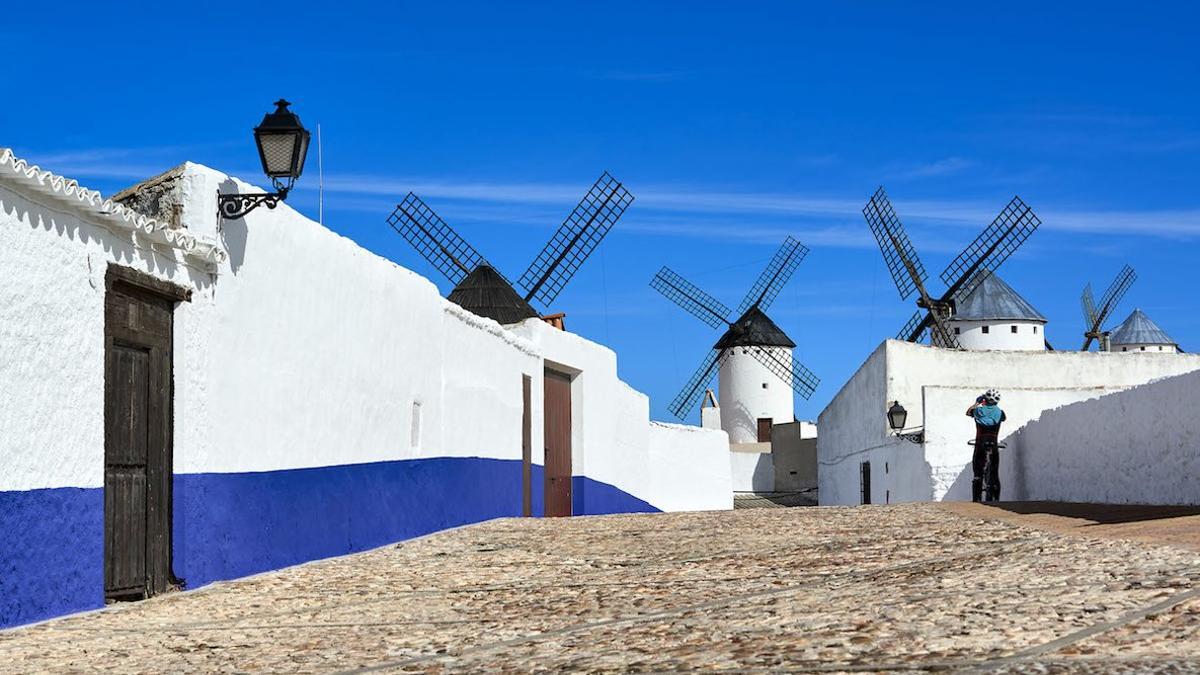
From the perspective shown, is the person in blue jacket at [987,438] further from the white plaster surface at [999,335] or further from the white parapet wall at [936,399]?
the white plaster surface at [999,335]

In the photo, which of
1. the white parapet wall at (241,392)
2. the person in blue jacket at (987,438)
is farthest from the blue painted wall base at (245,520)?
the person in blue jacket at (987,438)

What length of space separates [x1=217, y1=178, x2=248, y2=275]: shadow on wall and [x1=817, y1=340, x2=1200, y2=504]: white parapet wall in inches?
620

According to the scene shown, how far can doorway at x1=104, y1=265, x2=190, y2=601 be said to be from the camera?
870cm

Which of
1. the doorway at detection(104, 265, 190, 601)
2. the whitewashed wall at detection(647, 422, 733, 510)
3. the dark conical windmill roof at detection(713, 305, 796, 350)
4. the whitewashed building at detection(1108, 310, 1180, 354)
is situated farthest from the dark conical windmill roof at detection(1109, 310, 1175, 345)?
the doorway at detection(104, 265, 190, 601)

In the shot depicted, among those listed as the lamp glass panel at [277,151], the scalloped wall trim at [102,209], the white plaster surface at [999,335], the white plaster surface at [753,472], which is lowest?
the white plaster surface at [753,472]

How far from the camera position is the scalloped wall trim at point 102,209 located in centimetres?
760

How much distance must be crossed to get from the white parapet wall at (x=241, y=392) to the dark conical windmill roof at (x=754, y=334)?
32.0m

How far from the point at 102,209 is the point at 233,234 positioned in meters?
1.88

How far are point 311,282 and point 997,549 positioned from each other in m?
5.91

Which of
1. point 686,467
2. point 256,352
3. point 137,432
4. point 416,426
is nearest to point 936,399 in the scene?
point 686,467

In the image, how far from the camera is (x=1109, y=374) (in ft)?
108

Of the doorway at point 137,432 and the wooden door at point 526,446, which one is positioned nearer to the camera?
the doorway at point 137,432

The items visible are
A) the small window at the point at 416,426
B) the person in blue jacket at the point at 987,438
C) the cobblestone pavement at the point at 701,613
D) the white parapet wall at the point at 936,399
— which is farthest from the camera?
the white parapet wall at the point at 936,399

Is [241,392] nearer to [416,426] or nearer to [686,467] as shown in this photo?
[416,426]
